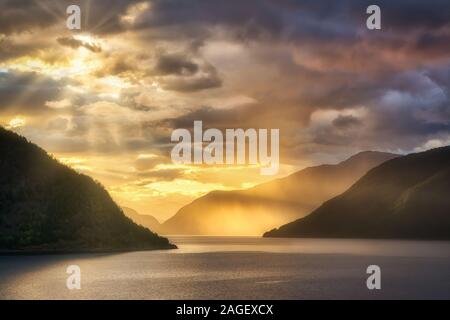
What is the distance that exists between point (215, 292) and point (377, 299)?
90.5 feet

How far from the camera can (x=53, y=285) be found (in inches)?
4097

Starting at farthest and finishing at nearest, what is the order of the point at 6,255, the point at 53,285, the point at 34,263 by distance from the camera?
the point at 6,255 → the point at 34,263 → the point at 53,285

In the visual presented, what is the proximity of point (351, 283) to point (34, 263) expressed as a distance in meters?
91.4

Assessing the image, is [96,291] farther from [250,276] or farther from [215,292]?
[250,276]

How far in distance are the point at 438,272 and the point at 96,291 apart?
87576mm
